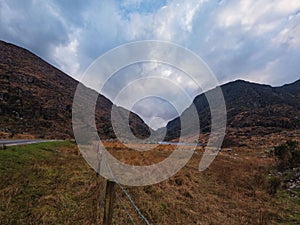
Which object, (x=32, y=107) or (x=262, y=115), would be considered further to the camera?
(x=262, y=115)

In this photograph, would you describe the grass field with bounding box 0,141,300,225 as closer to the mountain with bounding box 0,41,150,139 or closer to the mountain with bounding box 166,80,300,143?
the mountain with bounding box 0,41,150,139

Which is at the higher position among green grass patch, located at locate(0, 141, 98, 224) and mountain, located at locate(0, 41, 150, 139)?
mountain, located at locate(0, 41, 150, 139)

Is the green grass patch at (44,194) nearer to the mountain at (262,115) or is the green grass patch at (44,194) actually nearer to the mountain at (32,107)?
the mountain at (32,107)

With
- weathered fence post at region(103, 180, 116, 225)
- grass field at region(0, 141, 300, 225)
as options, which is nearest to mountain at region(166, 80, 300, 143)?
grass field at region(0, 141, 300, 225)

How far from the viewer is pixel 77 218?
211 inches

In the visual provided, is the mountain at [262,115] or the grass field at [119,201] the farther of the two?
Result: the mountain at [262,115]

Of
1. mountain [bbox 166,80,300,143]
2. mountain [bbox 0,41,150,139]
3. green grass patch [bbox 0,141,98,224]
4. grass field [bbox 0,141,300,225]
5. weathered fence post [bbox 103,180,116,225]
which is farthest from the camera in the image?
mountain [bbox 166,80,300,143]

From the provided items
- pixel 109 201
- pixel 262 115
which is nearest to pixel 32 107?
pixel 109 201

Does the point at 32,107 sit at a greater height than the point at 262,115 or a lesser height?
greater

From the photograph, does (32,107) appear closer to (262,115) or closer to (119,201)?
(119,201)

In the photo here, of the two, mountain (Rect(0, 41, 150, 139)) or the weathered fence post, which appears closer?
the weathered fence post

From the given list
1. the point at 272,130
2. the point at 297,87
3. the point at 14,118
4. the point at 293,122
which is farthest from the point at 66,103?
the point at 297,87

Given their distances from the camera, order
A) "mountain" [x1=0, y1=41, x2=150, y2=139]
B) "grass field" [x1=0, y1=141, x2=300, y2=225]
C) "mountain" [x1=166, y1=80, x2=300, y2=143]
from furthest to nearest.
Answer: "mountain" [x1=166, y1=80, x2=300, y2=143] < "mountain" [x1=0, y1=41, x2=150, y2=139] < "grass field" [x1=0, y1=141, x2=300, y2=225]

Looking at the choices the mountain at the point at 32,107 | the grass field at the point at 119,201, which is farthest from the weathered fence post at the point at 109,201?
the mountain at the point at 32,107
